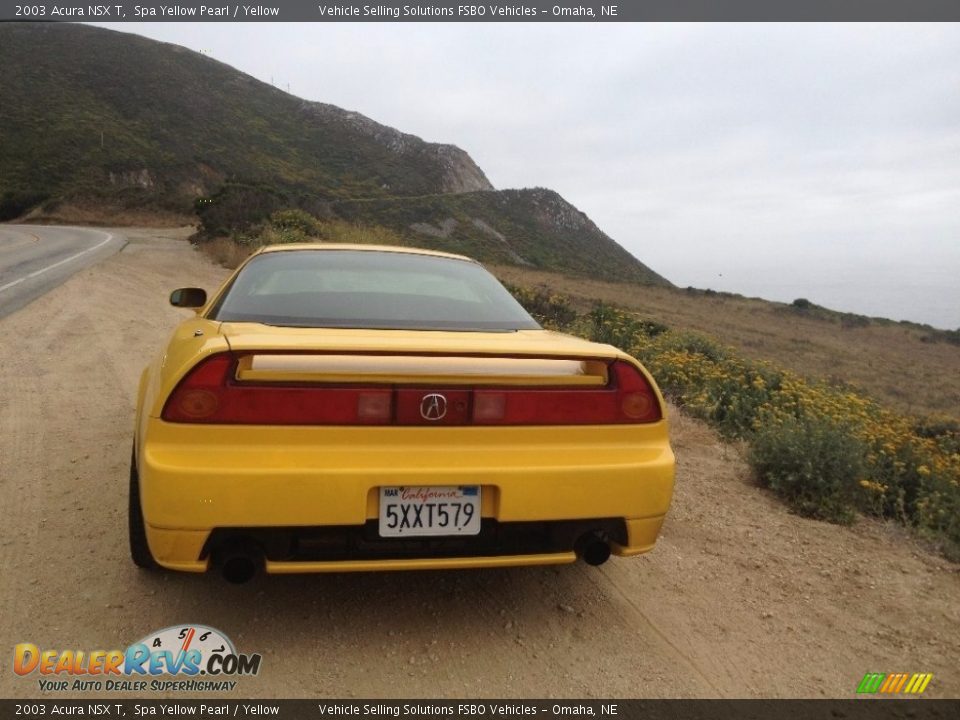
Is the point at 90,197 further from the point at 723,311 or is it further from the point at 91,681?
the point at 91,681

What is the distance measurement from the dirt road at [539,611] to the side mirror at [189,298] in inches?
39.3

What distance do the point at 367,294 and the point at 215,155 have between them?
2359 inches

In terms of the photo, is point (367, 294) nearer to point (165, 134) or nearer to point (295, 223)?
point (295, 223)

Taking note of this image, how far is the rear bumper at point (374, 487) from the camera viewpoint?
1.96 meters

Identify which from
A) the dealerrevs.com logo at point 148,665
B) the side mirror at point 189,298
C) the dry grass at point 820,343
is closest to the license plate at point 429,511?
the dealerrevs.com logo at point 148,665

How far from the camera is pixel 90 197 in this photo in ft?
128

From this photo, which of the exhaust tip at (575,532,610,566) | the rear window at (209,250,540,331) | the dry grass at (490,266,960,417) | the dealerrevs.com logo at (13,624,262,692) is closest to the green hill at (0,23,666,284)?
the dry grass at (490,266,960,417)

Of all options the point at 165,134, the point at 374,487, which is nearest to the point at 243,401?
the point at 374,487

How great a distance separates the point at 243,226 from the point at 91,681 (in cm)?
2151

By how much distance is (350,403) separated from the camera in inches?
80.8

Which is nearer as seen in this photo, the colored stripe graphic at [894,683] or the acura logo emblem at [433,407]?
the acura logo emblem at [433,407]

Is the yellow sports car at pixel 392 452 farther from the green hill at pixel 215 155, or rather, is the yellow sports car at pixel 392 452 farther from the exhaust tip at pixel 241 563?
the green hill at pixel 215 155

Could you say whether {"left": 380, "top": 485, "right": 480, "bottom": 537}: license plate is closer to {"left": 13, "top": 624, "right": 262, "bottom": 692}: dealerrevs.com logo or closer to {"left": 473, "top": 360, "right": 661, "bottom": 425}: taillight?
{"left": 473, "top": 360, "right": 661, "bottom": 425}: taillight
